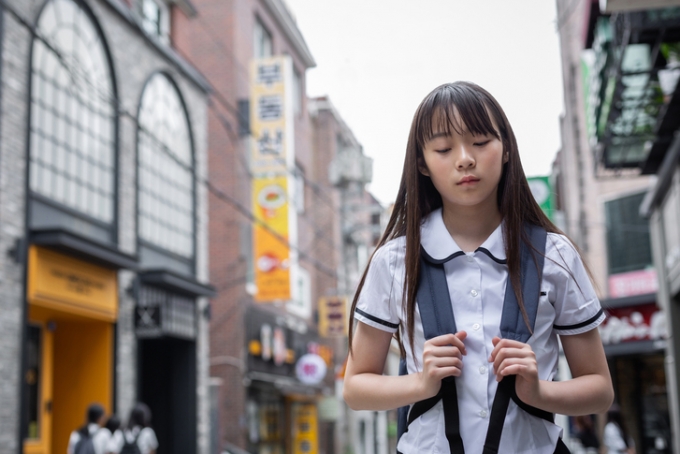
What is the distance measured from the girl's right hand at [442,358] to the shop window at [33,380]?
461 inches

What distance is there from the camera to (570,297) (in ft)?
6.17

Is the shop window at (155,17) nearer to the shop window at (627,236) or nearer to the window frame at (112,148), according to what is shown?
the window frame at (112,148)

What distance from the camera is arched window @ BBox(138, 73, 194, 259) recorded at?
16.3m

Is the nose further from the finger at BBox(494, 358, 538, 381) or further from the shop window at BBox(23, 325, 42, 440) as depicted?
the shop window at BBox(23, 325, 42, 440)

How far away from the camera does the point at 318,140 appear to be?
113 feet

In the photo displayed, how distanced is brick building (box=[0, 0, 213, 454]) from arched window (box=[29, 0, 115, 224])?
3 centimetres

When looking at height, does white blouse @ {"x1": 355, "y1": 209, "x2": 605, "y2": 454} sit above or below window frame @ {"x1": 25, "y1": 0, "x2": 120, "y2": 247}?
below

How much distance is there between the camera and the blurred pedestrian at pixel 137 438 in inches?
415

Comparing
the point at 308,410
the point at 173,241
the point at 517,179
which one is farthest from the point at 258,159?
the point at 517,179

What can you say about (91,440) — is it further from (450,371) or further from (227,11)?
(227,11)

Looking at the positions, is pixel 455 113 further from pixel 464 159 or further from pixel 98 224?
pixel 98 224

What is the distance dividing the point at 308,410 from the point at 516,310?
95.2ft

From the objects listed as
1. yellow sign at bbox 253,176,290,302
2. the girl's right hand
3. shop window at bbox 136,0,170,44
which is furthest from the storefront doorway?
the girl's right hand

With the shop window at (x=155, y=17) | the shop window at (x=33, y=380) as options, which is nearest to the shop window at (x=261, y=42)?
the shop window at (x=155, y=17)
